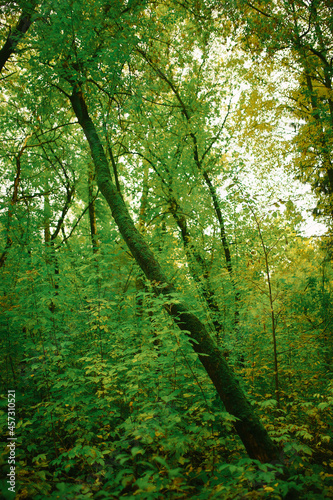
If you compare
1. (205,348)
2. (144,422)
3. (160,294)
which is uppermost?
(160,294)

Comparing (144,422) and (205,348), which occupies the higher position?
(205,348)

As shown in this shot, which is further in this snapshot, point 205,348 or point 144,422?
point 205,348

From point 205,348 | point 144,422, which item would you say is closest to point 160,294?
point 205,348

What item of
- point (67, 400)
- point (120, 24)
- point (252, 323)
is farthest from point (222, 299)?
point (120, 24)

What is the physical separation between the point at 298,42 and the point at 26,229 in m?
7.71

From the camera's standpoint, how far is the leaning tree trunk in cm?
309

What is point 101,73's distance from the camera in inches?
183

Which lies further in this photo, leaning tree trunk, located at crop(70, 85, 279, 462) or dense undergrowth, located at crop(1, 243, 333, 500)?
leaning tree trunk, located at crop(70, 85, 279, 462)

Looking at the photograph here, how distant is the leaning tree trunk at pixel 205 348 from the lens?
3.09 meters

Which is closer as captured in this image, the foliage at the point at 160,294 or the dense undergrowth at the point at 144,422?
the dense undergrowth at the point at 144,422

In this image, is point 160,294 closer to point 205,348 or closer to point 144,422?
point 205,348

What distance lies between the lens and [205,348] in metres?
3.51

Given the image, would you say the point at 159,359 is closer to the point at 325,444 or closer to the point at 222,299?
the point at 325,444

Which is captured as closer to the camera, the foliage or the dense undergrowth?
the dense undergrowth
